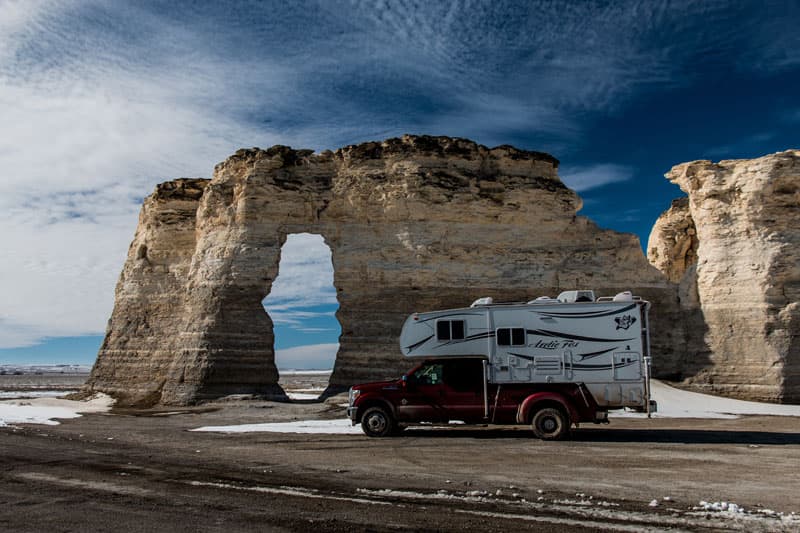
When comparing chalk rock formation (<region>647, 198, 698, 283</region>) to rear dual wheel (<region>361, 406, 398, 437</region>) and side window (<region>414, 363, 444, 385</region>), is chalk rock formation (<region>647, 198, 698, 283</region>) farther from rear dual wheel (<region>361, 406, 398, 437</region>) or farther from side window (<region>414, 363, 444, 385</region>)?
rear dual wheel (<region>361, 406, 398, 437</region>)

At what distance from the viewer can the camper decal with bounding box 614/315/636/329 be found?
571 inches

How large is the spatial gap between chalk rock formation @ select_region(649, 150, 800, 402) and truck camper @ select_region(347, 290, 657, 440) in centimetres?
1194

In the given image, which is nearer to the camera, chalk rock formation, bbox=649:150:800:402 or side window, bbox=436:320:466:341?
side window, bbox=436:320:466:341

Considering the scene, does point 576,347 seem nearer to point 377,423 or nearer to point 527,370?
point 527,370

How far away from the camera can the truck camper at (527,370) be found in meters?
14.4

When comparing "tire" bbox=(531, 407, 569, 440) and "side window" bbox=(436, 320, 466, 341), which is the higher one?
"side window" bbox=(436, 320, 466, 341)

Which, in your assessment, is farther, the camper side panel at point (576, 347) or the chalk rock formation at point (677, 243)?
the chalk rock formation at point (677, 243)

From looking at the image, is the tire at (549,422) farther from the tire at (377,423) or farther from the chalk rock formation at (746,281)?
the chalk rock formation at (746,281)

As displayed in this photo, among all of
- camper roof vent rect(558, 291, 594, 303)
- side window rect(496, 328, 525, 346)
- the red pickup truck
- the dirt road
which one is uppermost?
camper roof vent rect(558, 291, 594, 303)

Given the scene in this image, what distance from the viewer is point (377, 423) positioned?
15.0m

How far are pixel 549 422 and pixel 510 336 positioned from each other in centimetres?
214

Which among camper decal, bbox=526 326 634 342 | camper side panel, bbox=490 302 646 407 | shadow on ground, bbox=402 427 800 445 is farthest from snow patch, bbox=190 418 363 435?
camper decal, bbox=526 326 634 342

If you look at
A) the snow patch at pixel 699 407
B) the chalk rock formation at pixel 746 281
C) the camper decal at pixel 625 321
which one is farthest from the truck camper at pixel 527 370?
the chalk rock formation at pixel 746 281

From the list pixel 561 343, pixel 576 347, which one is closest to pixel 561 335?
pixel 561 343
